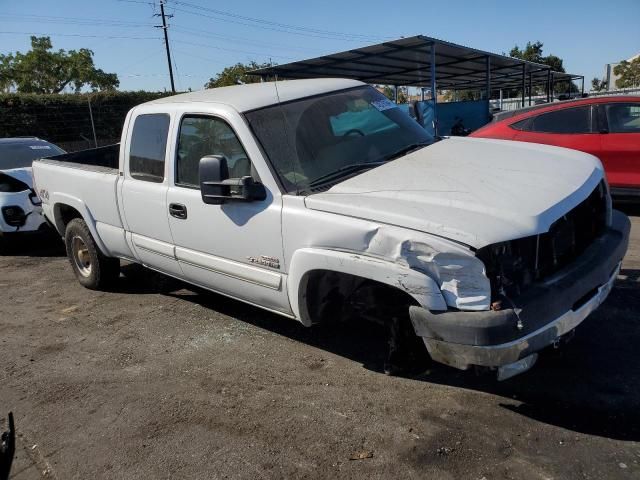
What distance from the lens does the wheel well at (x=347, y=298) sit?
9.95 feet

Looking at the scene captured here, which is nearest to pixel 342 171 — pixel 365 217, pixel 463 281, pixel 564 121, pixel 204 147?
pixel 365 217

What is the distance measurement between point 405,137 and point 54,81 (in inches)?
2628

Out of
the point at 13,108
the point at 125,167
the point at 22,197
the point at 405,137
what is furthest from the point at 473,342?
the point at 13,108

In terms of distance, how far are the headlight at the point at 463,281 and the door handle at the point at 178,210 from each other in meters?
2.17

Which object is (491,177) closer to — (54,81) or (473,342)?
(473,342)

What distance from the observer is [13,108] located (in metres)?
23.8

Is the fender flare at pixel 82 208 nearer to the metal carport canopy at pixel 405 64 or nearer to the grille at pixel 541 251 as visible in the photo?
the grille at pixel 541 251

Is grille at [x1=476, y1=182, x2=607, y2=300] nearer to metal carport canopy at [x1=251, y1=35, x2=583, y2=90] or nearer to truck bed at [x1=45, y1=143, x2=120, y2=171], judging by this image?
truck bed at [x1=45, y1=143, x2=120, y2=171]

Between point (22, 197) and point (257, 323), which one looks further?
point (22, 197)

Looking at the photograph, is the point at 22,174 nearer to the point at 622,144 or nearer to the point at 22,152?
the point at 22,152

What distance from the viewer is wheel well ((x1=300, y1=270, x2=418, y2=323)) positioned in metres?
3.03

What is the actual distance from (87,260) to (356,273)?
408 cm

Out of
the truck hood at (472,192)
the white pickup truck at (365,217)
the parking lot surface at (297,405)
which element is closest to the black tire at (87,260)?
the white pickup truck at (365,217)

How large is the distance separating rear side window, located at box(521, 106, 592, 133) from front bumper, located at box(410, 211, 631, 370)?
17.0ft
